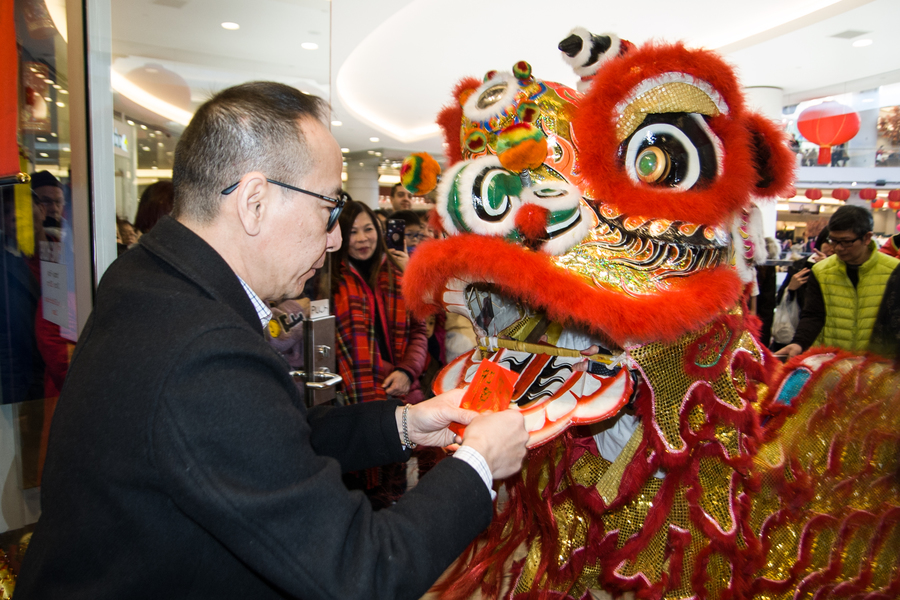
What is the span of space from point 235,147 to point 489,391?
631mm

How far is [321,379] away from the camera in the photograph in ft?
6.31

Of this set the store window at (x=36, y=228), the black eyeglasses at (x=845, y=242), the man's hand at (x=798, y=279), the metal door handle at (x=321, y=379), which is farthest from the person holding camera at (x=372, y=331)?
the man's hand at (x=798, y=279)

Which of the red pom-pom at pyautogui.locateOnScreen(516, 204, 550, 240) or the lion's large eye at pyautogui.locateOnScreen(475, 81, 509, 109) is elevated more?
the lion's large eye at pyautogui.locateOnScreen(475, 81, 509, 109)

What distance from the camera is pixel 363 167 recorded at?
14.5 meters

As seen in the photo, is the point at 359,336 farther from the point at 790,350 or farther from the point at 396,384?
the point at 790,350

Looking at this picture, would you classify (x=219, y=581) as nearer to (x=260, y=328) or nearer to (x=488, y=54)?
(x=260, y=328)

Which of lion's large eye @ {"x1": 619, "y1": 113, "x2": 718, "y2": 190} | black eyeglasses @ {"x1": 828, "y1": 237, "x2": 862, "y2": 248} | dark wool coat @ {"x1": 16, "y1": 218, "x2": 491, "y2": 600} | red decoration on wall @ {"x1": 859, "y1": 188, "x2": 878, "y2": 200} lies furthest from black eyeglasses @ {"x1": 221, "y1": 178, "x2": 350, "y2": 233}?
red decoration on wall @ {"x1": 859, "y1": 188, "x2": 878, "y2": 200}

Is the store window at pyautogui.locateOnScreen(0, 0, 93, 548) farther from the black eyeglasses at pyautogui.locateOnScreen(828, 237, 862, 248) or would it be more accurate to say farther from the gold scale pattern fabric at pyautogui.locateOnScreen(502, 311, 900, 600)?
the black eyeglasses at pyautogui.locateOnScreen(828, 237, 862, 248)

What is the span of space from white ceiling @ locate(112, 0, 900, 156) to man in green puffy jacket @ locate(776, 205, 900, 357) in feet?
7.81

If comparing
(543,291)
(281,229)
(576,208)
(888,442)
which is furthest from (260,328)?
(888,442)

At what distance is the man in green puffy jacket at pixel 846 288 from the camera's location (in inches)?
105

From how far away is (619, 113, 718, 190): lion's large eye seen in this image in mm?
1149

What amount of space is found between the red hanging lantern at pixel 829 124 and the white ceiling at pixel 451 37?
20.5 inches

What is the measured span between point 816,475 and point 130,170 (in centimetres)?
217
